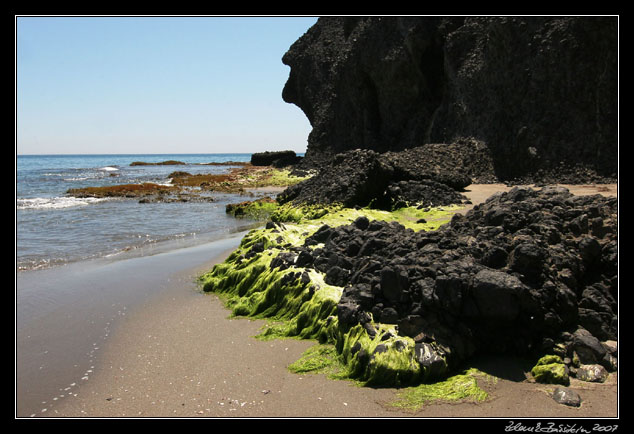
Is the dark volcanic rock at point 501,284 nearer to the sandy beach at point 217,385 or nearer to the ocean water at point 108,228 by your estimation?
the sandy beach at point 217,385

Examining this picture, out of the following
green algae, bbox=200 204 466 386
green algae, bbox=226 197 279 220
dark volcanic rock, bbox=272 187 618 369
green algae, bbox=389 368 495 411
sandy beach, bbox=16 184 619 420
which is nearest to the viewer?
sandy beach, bbox=16 184 619 420

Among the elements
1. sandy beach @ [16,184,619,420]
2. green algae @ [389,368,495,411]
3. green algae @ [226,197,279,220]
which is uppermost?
green algae @ [226,197,279,220]

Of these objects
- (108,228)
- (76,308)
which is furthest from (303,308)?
(108,228)

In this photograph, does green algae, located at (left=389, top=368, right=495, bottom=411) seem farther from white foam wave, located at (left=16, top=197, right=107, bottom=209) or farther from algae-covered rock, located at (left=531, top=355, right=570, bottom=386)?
white foam wave, located at (left=16, top=197, right=107, bottom=209)

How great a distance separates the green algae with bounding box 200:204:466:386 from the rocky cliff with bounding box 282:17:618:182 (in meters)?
12.4

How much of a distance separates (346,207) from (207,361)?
9931 millimetres

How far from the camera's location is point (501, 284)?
17.4 ft

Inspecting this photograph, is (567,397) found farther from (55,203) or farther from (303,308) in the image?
(55,203)

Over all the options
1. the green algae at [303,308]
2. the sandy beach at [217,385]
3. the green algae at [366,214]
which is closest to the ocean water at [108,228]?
the green algae at [366,214]

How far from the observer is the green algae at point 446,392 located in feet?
15.0

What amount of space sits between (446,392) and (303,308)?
8.97 ft

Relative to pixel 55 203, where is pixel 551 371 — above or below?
below

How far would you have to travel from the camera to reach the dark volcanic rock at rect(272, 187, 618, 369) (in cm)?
533

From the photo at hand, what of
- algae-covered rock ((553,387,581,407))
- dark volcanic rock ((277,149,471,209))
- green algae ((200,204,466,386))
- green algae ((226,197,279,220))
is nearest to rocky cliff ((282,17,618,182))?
dark volcanic rock ((277,149,471,209))
